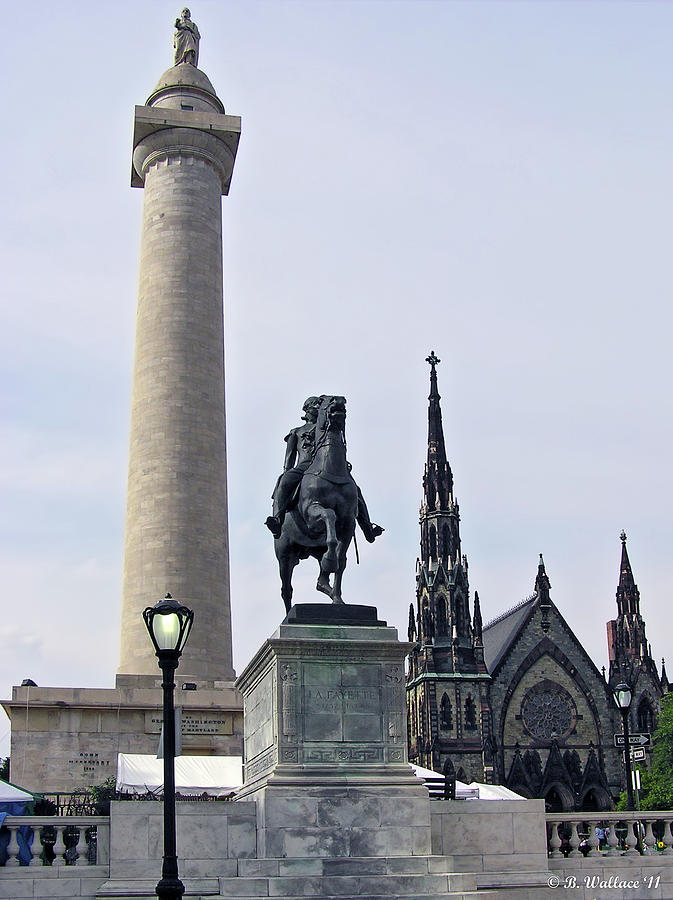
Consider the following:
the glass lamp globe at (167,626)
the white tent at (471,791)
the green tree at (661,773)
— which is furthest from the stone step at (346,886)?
the green tree at (661,773)

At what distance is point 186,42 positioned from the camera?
4138 cm

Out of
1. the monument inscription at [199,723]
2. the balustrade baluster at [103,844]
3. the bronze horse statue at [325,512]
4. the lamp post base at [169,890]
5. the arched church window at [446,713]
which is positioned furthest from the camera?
the arched church window at [446,713]

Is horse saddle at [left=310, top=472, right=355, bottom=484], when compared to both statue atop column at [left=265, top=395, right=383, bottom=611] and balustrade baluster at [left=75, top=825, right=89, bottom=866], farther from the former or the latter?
balustrade baluster at [left=75, top=825, right=89, bottom=866]

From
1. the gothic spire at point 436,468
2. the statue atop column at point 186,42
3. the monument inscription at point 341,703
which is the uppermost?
the statue atop column at point 186,42

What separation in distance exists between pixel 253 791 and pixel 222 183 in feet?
94.8

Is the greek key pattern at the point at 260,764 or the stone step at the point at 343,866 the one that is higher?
the greek key pattern at the point at 260,764

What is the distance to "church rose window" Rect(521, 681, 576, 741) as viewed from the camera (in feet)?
268

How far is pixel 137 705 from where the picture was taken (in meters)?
31.9

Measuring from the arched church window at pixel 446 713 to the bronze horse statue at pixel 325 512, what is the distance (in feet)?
200

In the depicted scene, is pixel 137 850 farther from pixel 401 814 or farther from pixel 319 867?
pixel 401 814

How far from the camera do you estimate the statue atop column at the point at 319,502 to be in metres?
16.1

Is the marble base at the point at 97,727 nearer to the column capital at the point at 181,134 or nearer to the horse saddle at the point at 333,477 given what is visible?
the horse saddle at the point at 333,477

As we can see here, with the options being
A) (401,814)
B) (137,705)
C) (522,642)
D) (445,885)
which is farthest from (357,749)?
(522,642)

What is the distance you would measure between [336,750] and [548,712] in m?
71.3
